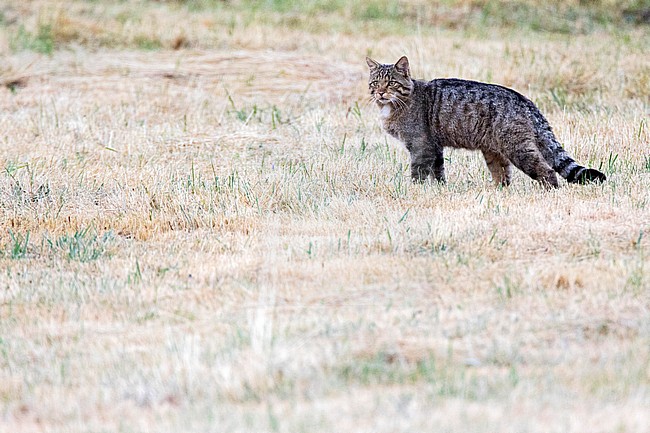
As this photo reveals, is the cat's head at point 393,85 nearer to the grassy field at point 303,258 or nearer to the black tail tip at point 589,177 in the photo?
the grassy field at point 303,258

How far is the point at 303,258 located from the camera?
6.27 meters

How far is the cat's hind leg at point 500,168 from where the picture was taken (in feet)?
26.8

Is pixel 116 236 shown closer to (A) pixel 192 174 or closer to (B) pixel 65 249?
(B) pixel 65 249

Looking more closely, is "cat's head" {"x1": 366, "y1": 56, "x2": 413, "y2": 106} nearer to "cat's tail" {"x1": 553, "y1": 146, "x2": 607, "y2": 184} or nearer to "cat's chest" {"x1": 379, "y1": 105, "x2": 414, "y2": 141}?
"cat's chest" {"x1": 379, "y1": 105, "x2": 414, "y2": 141}

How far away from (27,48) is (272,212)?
860 cm

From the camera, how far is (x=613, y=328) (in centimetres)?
492

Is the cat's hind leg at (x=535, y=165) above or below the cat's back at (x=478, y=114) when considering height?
below

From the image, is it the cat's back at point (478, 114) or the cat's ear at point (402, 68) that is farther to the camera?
the cat's ear at point (402, 68)

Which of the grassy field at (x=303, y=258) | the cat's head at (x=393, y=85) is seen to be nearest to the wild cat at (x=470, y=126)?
the cat's head at (x=393, y=85)

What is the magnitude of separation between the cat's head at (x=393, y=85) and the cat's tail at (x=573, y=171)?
53.9 inches

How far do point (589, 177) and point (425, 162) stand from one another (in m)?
1.33

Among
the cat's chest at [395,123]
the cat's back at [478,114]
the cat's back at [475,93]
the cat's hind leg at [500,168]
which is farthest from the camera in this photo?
the cat's chest at [395,123]

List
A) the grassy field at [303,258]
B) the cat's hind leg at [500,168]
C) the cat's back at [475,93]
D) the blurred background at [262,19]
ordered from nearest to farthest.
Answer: the grassy field at [303,258] → the cat's back at [475,93] → the cat's hind leg at [500,168] → the blurred background at [262,19]

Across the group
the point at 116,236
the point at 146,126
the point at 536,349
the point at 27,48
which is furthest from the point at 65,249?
the point at 27,48
